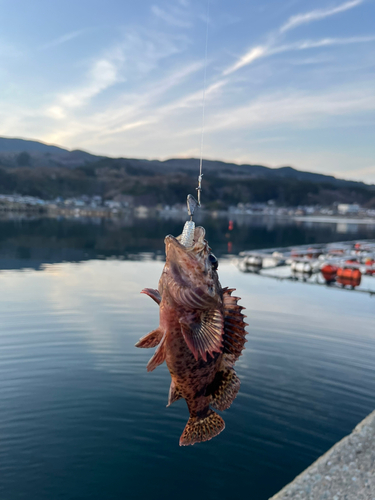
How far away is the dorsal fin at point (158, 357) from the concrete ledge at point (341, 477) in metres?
8.00

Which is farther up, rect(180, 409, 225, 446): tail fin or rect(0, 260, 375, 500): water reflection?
rect(180, 409, 225, 446): tail fin

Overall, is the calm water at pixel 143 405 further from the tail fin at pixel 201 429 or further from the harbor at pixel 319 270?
the harbor at pixel 319 270

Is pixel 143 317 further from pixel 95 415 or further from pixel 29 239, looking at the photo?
pixel 29 239

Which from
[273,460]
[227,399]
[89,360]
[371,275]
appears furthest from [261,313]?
[371,275]

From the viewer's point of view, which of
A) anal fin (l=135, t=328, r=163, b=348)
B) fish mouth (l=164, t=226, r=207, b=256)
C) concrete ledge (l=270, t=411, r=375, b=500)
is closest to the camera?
fish mouth (l=164, t=226, r=207, b=256)

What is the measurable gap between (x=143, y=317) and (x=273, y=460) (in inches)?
572

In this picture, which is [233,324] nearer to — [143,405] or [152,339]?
[152,339]

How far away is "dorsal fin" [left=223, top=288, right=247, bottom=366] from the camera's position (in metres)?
4.04

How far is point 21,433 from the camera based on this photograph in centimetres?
1316

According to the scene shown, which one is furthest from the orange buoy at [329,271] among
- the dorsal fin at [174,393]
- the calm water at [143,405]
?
the dorsal fin at [174,393]

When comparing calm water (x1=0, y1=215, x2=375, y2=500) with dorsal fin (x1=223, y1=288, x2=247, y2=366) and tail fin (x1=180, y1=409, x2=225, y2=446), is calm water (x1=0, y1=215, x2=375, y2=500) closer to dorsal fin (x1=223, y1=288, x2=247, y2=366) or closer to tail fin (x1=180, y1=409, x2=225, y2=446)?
tail fin (x1=180, y1=409, x2=225, y2=446)

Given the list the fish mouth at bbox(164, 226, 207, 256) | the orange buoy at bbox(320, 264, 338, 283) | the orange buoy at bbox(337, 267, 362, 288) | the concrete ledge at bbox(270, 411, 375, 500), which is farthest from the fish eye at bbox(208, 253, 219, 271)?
the orange buoy at bbox(320, 264, 338, 283)

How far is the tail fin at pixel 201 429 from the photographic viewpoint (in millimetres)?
4684

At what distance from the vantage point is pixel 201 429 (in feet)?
15.7
